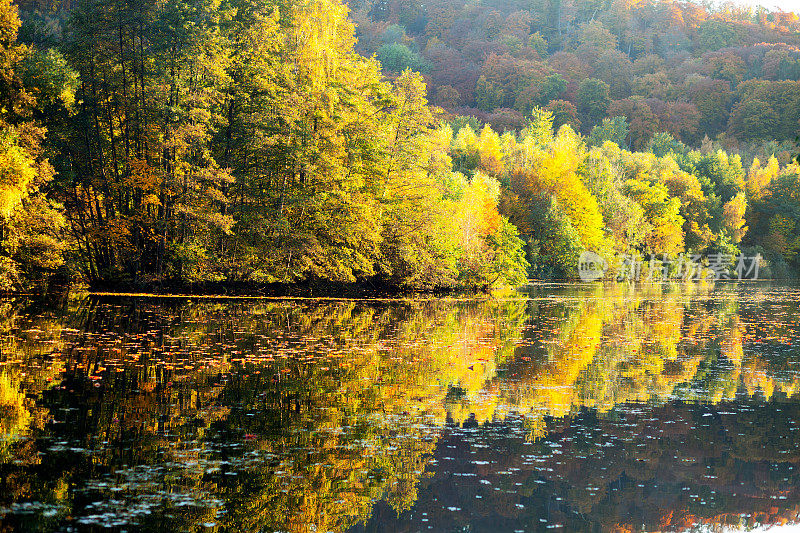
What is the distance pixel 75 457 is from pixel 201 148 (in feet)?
84.9

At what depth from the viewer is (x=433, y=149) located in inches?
1540

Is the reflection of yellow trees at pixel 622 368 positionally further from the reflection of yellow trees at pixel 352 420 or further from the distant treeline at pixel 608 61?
the distant treeline at pixel 608 61

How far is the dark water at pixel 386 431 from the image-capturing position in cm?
721

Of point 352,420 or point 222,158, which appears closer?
point 352,420

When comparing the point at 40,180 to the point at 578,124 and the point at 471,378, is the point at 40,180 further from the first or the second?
the point at 578,124

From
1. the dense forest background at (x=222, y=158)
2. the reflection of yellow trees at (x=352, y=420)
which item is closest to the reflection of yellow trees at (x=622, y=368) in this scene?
the reflection of yellow trees at (x=352, y=420)

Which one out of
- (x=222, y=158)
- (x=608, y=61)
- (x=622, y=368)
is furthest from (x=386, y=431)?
(x=608, y=61)

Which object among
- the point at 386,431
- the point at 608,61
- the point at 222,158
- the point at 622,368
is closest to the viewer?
the point at 386,431

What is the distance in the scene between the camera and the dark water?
7.21m

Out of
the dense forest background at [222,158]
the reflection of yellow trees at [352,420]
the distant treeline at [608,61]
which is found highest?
the distant treeline at [608,61]

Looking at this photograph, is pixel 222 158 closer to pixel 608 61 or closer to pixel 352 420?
pixel 352 420

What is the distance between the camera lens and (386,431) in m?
9.99

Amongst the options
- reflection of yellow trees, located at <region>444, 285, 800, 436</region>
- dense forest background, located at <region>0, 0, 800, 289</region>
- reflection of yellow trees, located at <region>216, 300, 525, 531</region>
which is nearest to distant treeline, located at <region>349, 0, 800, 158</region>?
dense forest background, located at <region>0, 0, 800, 289</region>

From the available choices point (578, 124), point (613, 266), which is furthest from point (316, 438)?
point (578, 124)
